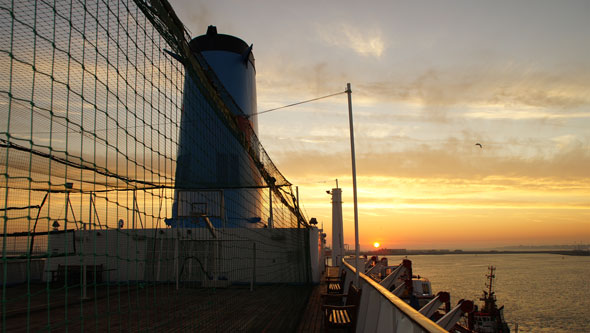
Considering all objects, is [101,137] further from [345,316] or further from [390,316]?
[390,316]

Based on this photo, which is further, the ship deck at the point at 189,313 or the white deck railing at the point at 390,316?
the ship deck at the point at 189,313

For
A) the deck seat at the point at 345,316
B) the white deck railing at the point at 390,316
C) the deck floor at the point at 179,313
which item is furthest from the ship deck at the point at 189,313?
the white deck railing at the point at 390,316

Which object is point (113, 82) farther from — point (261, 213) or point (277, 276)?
point (261, 213)

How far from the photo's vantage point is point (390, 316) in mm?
3789

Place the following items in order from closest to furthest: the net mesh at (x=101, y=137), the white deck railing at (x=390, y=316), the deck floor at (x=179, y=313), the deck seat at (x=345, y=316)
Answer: the white deck railing at (x=390, y=316), the net mesh at (x=101, y=137), the deck seat at (x=345, y=316), the deck floor at (x=179, y=313)

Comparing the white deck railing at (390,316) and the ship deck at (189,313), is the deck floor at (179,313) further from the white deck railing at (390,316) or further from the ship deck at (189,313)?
the white deck railing at (390,316)

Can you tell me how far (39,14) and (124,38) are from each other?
1.11 metres

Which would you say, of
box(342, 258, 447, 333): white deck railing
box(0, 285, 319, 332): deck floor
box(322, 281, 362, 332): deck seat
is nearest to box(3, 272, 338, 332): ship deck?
box(0, 285, 319, 332): deck floor

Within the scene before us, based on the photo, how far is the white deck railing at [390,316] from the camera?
272cm

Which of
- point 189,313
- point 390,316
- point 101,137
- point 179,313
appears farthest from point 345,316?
point 101,137

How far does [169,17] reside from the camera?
15.4 feet

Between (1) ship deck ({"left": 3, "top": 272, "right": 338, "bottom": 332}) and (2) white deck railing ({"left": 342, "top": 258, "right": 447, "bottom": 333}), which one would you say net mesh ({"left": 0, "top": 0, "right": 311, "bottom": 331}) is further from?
(2) white deck railing ({"left": 342, "top": 258, "right": 447, "bottom": 333})

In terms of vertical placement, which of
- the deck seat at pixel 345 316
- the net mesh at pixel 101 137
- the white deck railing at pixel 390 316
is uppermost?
the net mesh at pixel 101 137

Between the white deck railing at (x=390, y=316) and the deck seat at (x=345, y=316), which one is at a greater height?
the white deck railing at (x=390, y=316)
